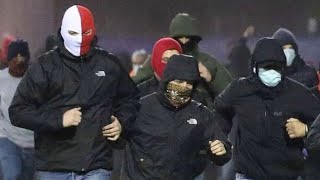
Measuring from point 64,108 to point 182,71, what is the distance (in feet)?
2.71

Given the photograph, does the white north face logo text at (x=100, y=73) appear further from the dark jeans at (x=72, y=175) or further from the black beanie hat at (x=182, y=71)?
the dark jeans at (x=72, y=175)

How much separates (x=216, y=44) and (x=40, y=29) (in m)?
2.19

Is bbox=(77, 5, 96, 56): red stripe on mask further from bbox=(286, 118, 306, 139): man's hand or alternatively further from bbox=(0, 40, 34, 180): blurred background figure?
bbox=(0, 40, 34, 180): blurred background figure

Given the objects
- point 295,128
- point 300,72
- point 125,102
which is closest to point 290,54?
point 300,72


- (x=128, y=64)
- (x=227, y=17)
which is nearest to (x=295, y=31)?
(x=227, y=17)

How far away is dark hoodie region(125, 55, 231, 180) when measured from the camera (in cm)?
629

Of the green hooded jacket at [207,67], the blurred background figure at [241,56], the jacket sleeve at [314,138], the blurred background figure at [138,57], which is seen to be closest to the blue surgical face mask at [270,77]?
the jacket sleeve at [314,138]

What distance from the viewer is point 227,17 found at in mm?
12039

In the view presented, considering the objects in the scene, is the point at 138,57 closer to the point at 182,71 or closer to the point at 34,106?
the point at 182,71

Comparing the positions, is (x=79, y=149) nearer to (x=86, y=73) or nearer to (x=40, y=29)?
(x=86, y=73)

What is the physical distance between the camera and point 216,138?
628 centimetres

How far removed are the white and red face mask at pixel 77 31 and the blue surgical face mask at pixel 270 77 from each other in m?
1.27

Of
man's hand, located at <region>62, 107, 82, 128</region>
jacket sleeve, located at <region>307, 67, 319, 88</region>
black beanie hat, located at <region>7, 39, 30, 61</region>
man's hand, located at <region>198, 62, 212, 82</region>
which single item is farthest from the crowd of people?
black beanie hat, located at <region>7, 39, 30, 61</region>

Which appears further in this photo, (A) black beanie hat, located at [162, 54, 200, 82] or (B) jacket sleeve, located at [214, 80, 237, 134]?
(B) jacket sleeve, located at [214, 80, 237, 134]
